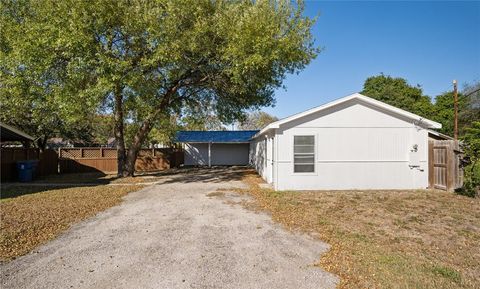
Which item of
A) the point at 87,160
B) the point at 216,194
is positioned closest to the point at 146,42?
the point at 216,194

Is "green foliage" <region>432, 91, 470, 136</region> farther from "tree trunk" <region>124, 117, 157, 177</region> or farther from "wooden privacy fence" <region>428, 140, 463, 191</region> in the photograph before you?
"tree trunk" <region>124, 117, 157, 177</region>

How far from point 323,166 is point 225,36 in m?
6.93

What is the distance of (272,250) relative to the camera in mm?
5117

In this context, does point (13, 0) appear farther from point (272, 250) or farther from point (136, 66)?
point (272, 250)

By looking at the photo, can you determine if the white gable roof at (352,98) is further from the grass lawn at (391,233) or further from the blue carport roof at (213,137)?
the blue carport roof at (213,137)

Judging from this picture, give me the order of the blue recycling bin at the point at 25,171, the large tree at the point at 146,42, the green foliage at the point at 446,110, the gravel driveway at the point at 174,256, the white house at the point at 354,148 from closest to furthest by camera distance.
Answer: the gravel driveway at the point at 174,256 → the large tree at the point at 146,42 → the white house at the point at 354,148 → the blue recycling bin at the point at 25,171 → the green foliage at the point at 446,110

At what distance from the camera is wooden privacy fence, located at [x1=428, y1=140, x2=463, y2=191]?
10992 millimetres

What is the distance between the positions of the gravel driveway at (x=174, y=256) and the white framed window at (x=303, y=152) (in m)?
4.60

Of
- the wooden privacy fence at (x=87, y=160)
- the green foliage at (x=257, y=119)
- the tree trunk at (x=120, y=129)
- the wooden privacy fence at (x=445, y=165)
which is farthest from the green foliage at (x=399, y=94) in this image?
the tree trunk at (x=120, y=129)

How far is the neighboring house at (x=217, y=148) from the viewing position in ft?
83.3

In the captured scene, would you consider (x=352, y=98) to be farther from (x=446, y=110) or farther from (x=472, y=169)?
(x=446, y=110)

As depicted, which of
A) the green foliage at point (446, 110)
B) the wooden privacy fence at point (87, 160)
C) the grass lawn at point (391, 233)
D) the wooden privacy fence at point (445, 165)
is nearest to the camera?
the grass lawn at point (391, 233)

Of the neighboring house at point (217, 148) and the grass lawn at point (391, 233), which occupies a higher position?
the neighboring house at point (217, 148)

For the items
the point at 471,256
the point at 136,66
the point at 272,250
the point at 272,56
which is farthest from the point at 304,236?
the point at 136,66
